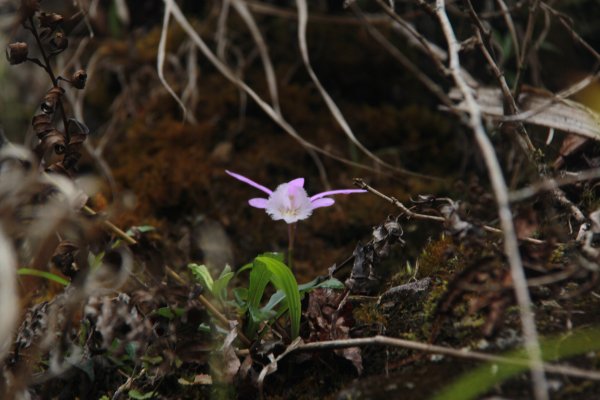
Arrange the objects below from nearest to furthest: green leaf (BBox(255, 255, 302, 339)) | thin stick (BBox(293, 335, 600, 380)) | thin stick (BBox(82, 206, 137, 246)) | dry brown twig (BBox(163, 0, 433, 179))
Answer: thin stick (BBox(293, 335, 600, 380)) → green leaf (BBox(255, 255, 302, 339)) → thin stick (BBox(82, 206, 137, 246)) → dry brown twig (BBox(163, 0, 433, 179))

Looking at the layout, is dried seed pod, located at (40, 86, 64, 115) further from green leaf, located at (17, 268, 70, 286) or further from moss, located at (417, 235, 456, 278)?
moss, located at (417, 235, 456, 278)

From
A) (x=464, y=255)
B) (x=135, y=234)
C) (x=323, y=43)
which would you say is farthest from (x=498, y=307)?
(x=323, y=43)

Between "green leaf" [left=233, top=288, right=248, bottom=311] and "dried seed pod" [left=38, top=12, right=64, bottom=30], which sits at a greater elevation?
"dried seed pod" [left=38, top=12, right=64, bottom=30]

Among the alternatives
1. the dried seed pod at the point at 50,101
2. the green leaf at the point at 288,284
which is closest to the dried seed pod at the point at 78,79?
the dried seed pod at the point at 50,101

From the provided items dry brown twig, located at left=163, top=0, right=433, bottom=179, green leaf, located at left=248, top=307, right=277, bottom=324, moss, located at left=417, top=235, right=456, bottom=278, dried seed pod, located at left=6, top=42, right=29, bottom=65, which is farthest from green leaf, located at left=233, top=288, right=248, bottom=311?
dried seed pod, located at left=6, top=42, right=29, bottom=65

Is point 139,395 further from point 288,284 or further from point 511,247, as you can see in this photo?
point 511,247

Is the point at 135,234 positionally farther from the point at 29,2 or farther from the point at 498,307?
the point at 498,307
